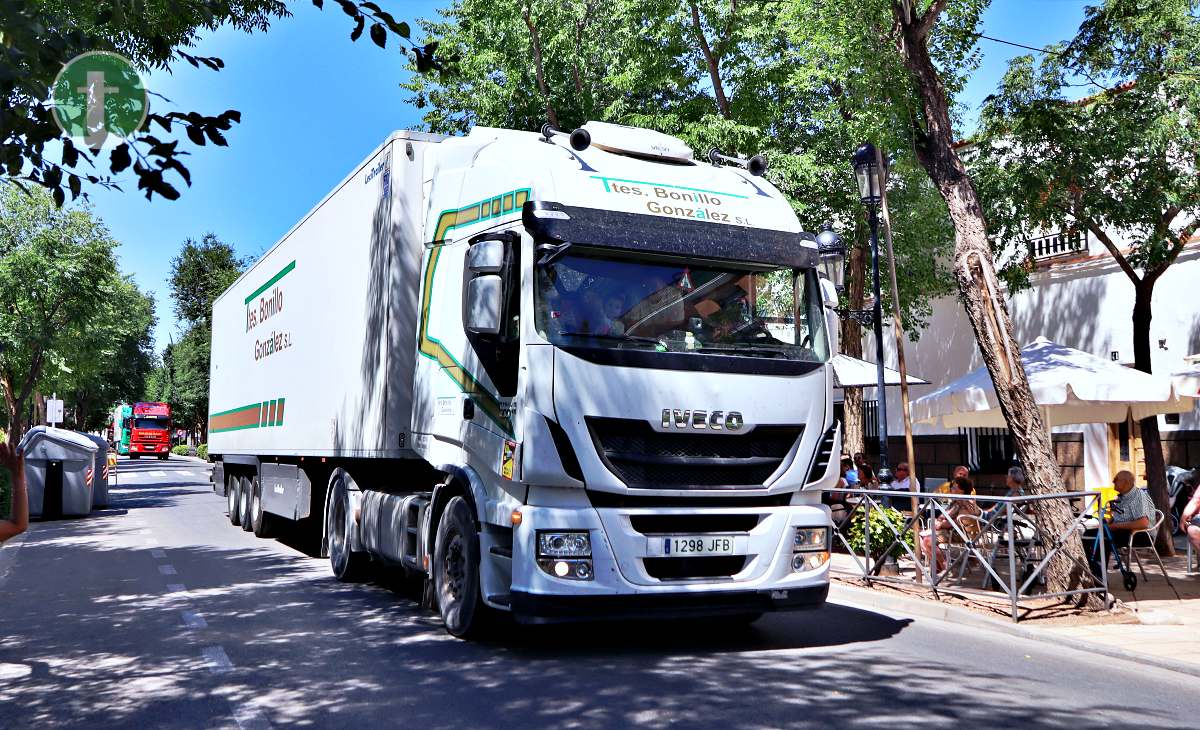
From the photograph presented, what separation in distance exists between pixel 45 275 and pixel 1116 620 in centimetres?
3038

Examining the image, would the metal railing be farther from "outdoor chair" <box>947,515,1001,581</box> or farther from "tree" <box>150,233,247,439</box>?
"tree" <box>150,233,247,439</box>

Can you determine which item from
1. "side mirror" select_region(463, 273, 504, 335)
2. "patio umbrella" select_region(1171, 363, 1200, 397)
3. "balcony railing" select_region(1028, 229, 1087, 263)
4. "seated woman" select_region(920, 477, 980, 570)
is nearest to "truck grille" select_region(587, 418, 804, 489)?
"side mirror" select_region(463, 273, 504, 335)

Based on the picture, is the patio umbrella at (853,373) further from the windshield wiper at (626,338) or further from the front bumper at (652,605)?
the windshield wiper at (626,338)

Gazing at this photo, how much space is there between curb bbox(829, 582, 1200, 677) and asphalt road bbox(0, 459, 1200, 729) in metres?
0.13

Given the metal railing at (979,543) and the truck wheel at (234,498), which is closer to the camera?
the metal railing at (979,543)

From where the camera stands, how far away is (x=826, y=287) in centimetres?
809

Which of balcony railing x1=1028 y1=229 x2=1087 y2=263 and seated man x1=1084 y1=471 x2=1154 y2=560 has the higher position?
balcony railing x1=1028 y1=229 x2=1087 y2=263

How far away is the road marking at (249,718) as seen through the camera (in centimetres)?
563

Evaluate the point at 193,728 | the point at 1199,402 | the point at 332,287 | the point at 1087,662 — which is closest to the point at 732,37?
the point at 1199,402

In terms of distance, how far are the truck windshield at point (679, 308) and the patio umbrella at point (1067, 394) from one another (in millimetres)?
3758

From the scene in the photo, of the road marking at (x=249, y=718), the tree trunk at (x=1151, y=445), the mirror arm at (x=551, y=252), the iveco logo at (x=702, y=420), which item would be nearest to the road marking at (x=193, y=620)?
the road marking at (x=249, y=718)

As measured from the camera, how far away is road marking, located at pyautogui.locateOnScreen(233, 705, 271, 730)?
5633 millimetres

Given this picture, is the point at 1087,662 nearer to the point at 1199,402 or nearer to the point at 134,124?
the point at 134,124

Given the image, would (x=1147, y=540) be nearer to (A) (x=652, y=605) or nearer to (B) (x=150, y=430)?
(A) (x=652, y=605)
